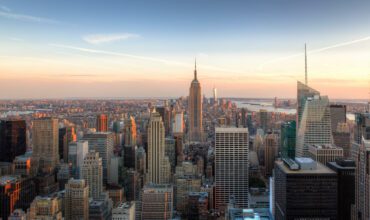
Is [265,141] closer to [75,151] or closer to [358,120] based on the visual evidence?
[358,120]

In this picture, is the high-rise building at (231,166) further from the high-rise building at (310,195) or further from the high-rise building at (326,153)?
the high-rise building at (310,195)

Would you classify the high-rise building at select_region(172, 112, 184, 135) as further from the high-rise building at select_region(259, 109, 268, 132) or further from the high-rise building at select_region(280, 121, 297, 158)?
the high-rise building at select_region(280, 121, 297, 158)

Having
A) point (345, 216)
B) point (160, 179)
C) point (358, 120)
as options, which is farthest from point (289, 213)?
point (160, 179)

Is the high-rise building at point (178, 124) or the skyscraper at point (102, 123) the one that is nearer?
the skyscraper at point (102, 123)

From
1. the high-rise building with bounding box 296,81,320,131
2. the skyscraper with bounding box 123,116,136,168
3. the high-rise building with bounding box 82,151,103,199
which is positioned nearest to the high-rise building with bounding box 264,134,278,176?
the high-rise building with bounding box 296,81,320,131

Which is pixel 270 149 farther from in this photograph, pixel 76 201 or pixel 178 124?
pixel 76 201

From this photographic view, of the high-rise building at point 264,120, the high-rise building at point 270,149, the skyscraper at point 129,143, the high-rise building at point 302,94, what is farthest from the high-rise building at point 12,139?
the high-rise building at point 264,120

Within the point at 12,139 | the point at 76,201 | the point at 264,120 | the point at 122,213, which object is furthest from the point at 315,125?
the point at 12,139
